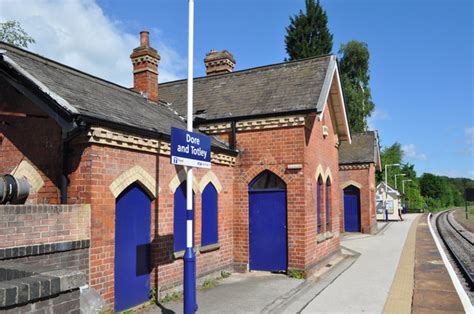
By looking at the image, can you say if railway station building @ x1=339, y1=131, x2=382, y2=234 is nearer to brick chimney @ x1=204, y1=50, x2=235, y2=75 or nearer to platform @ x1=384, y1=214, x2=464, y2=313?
platform @ x1=384, y1=214, x2=464, y2=313

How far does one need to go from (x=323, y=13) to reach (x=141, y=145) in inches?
1518

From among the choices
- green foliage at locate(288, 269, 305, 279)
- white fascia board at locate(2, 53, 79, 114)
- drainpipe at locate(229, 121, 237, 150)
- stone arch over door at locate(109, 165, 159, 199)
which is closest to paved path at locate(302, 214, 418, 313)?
green foliage at locate(288, 269, 305, 279)

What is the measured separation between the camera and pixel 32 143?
7.52m

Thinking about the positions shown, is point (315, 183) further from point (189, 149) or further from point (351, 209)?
point (351, 209)

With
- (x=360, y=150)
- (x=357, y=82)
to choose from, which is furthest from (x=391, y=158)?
(x=360, y=150)

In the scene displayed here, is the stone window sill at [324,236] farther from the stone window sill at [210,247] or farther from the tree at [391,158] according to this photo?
the tree at [391,158]

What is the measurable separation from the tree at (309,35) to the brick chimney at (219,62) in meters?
24.8

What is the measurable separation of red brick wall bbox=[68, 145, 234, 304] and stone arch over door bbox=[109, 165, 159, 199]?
Result: 7 cm

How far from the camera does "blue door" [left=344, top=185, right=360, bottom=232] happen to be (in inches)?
973

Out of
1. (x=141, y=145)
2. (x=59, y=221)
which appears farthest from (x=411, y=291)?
(x=59, y=221)

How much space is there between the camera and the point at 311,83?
1190 cm

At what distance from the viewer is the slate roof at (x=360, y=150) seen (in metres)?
25.0

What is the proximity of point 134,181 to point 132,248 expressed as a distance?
1272 mm

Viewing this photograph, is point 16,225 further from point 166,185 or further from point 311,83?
point 311,83
